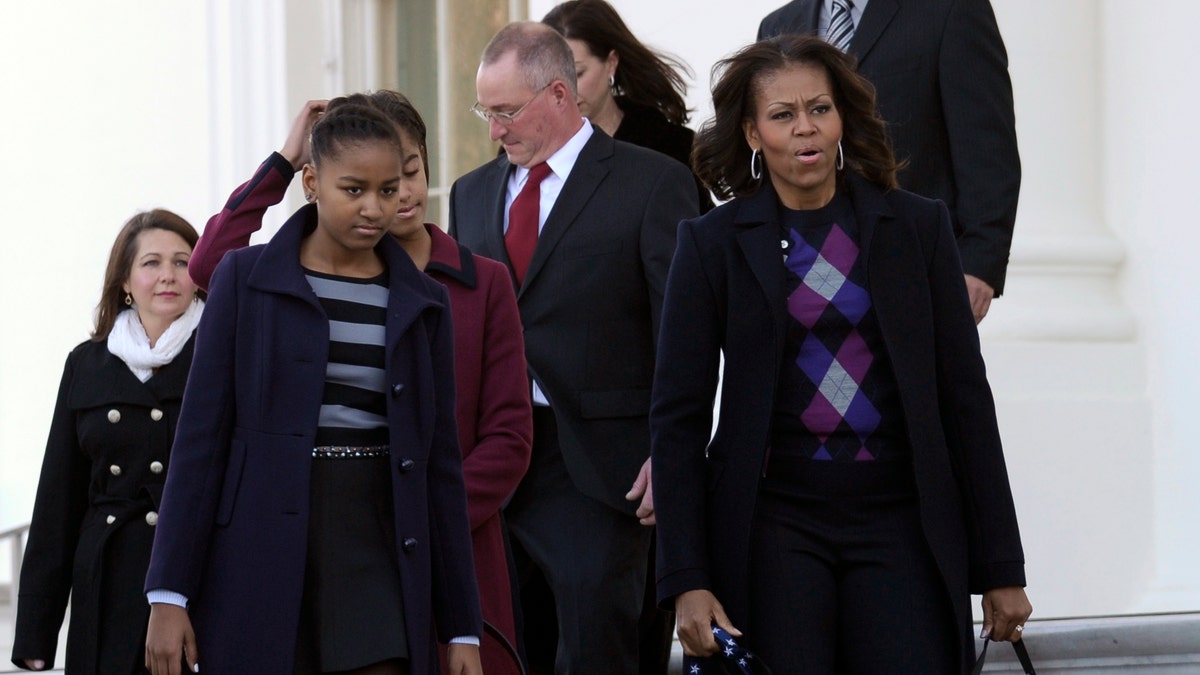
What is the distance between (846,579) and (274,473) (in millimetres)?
1018

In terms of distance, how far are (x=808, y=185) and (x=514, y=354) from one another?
30.9 inches

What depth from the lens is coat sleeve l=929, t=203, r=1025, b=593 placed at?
3.25 metres

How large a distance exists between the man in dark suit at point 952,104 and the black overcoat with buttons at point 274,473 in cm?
142

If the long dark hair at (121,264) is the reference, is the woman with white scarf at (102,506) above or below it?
below

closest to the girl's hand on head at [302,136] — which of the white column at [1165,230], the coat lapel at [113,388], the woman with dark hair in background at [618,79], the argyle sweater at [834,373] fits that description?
the coat lapel at [113,388]

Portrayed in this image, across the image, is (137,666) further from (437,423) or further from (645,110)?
(645,110)

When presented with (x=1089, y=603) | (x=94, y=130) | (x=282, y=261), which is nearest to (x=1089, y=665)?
(x=1089, y=603)

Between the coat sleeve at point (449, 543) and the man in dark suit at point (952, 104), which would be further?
the man in dark suit at point (952, 104)

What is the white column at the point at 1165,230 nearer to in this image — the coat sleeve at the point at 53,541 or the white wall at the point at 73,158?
the coat sleeve at the point at 53,541

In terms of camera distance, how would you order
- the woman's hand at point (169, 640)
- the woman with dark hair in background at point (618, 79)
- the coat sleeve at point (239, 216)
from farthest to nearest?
the woman with dark hair in background at point (618, 79), the coat sleeve at point (239, 216), the woman's hand at point (169, 640)

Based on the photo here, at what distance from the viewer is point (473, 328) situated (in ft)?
12.4

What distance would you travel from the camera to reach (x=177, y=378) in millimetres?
4508

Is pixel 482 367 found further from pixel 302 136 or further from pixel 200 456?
pixel 200 456

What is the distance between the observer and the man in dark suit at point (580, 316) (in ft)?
14.0
